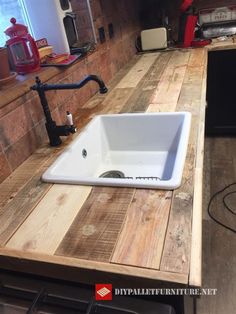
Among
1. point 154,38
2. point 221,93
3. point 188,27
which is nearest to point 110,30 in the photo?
point 154,38

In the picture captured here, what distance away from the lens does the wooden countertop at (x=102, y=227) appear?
21.6 inches

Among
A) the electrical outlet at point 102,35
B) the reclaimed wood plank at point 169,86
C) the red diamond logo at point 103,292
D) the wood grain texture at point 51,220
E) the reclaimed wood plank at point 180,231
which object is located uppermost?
the electrical outlet at point 102,35

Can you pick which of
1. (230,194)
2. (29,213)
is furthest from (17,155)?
(230,194)

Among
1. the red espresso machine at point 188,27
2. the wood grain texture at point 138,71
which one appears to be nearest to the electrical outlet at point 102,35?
the wood grain texture at point 138,71

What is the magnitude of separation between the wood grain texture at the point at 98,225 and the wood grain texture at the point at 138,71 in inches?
41.7

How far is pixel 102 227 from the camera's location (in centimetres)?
65

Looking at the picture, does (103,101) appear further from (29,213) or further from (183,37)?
(183,37)

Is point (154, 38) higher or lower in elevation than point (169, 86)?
higher

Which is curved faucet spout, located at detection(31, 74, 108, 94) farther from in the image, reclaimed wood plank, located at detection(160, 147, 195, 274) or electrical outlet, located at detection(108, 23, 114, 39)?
electrical outlet, located at detection(108, 23, 114, 39)

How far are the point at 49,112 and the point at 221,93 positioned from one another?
1.84 metres

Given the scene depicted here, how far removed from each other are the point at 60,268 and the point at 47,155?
1.72ft

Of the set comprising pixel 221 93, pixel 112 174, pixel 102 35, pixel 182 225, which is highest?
pixel 102 35

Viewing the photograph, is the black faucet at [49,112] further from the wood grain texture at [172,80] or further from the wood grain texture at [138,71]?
the wood grain texture at [138,71]

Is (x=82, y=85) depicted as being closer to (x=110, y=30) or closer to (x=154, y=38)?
(x=110, y=30)
